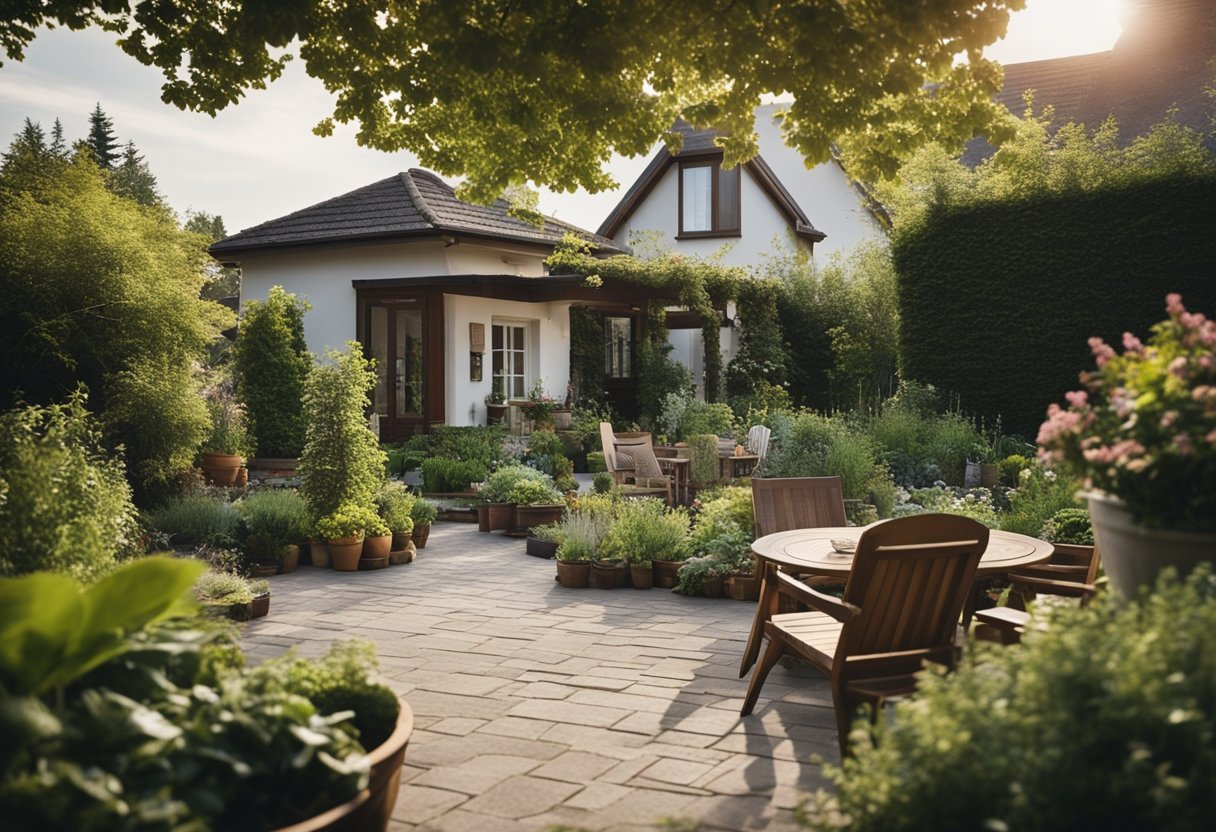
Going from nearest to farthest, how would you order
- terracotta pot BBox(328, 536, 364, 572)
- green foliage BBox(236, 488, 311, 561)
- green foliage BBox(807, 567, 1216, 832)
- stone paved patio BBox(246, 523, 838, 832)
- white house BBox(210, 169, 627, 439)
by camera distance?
green foliage BBox(807, 567, 1216, 832)
stone paved patio BBox(246, 523, 838, 832)
terracotta pot BBox(328, 536, 364, 572)
green foliage BBox(236, 488, 311, 561)
white house BBox(210, 169, 627, 439)

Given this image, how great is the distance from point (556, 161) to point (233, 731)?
4.62m

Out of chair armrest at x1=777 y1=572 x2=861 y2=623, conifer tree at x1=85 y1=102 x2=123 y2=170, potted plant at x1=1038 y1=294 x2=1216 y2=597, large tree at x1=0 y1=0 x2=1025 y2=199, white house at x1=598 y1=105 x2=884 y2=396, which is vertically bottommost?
chair armrest at x1=777 y1=572 x2=861 y2=623

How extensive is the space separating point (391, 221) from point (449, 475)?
625cm

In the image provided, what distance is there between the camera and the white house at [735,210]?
70.7 ft

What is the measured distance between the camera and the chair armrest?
3.85 m

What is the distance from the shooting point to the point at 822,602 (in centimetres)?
412

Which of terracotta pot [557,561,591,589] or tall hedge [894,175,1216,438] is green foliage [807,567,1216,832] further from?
tall hedge [894,175,1216,438]

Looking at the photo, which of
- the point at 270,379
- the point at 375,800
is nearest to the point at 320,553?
the point at 375,800

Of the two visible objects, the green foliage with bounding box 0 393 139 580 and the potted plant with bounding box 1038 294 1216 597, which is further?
the green foliage with bounding box 0 393 139 580

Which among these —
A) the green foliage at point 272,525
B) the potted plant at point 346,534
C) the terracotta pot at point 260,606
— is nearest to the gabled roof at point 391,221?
the green foliage at point 272,525

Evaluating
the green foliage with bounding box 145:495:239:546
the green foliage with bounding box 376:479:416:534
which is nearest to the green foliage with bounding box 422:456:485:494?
the green foliage with bounding box 376:479:416:534

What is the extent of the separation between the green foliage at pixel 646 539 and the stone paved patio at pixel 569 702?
0.35 m

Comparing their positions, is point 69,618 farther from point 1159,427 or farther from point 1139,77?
point 1139,77

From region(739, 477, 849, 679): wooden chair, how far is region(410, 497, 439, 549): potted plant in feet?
14.2
